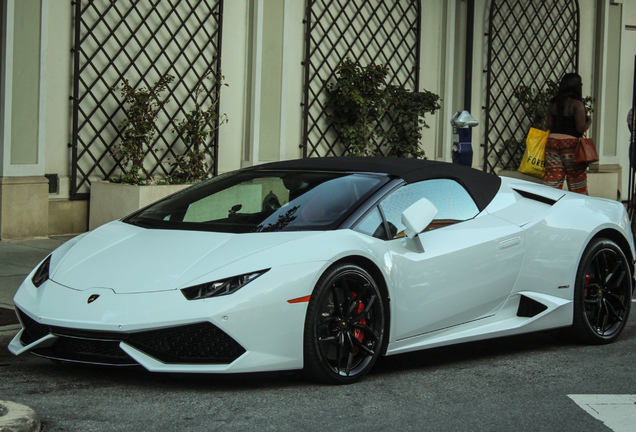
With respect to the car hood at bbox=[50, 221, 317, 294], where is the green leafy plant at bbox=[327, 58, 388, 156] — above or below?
above

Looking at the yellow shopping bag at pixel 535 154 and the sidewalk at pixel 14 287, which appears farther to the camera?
the yellow shopping bag at pixel 535 154

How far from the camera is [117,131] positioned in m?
11.5

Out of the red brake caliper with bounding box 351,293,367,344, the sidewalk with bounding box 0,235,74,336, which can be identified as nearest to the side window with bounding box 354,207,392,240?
the red brake caliper with bounding box 351,293,367,344

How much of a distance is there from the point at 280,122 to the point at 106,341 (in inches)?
346

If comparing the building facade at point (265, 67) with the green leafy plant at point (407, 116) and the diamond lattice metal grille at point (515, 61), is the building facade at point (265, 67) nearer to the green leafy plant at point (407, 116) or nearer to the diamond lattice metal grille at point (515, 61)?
the diamond lattice metal grille at point (515, 61)

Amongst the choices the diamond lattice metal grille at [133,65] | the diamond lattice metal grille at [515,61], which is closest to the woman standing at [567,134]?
the diamond lattice metal grille at [133,65]

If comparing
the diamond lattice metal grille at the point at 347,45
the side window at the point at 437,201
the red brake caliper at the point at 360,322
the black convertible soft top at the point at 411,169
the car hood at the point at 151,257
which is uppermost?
the diamond lattice metal grille at the point at 347,45

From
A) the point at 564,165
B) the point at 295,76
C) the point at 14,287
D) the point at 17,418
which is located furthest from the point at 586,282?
the point at 295,76

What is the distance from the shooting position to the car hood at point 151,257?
4.79 metres

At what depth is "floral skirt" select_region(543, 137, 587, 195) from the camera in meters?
10.7

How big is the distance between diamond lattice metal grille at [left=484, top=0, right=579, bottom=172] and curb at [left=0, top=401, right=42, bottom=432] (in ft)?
43.7

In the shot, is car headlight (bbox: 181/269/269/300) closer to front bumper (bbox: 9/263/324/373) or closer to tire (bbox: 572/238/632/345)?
front bumper (bbox: 9/263/324/373)

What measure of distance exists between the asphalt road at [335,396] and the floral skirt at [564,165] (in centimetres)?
508

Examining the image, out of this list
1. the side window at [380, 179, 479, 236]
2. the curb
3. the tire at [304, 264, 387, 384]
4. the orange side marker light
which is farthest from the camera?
the side window at [380, 179, 479, 236]
